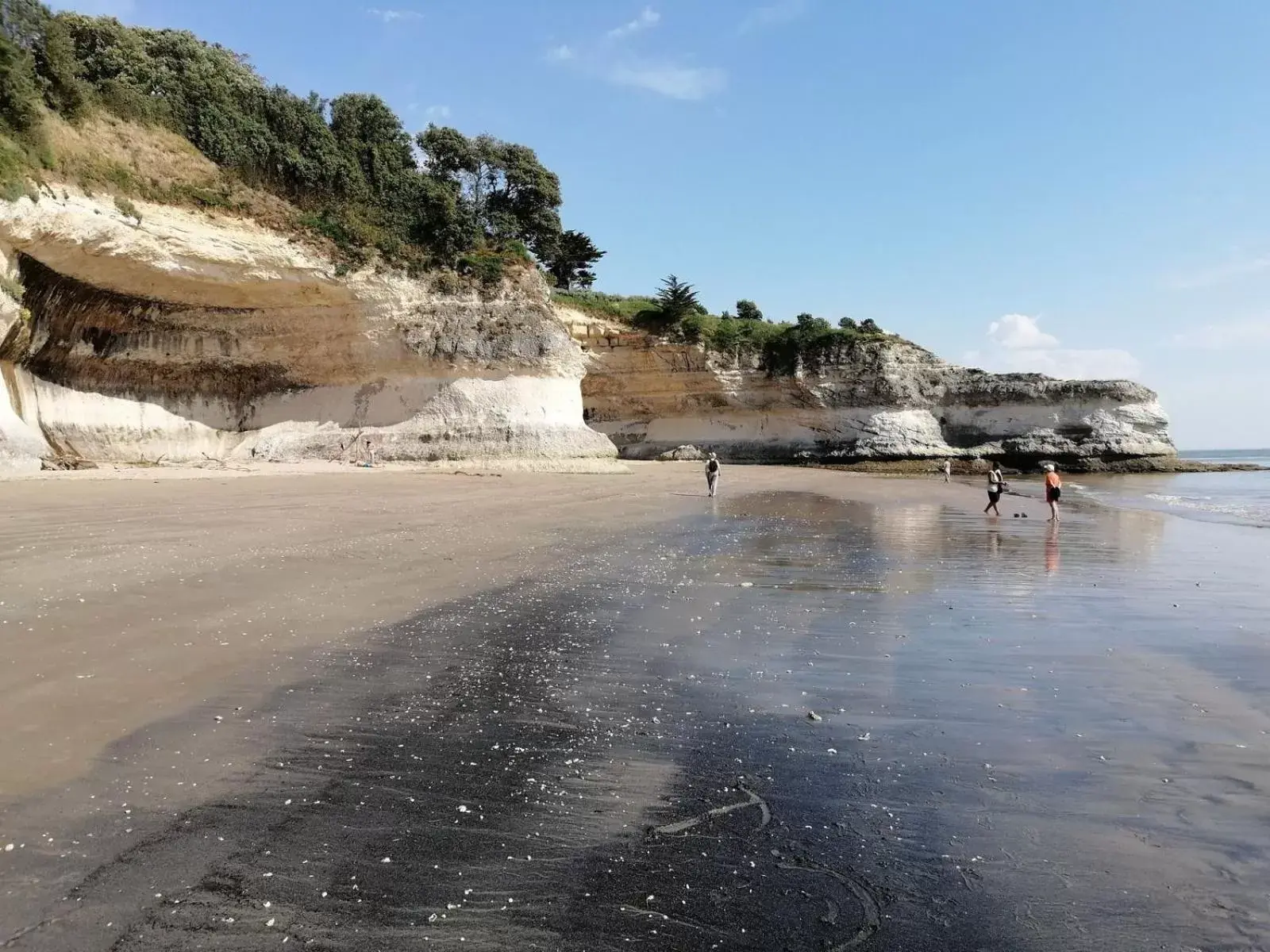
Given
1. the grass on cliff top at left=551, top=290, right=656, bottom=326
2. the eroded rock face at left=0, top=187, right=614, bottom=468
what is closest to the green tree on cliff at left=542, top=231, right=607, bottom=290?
the grass on cliff top at left=551, top=290, right=656, bottom=326

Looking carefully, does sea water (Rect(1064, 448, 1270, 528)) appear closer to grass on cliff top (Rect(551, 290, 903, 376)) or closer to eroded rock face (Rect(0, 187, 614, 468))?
grass on cliff top (Rect(551, 290, 903, 376))

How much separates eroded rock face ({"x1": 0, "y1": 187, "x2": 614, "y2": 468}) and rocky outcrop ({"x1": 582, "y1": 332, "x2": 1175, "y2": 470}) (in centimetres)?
1114

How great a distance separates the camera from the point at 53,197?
60.7 feet

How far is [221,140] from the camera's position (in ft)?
79.9

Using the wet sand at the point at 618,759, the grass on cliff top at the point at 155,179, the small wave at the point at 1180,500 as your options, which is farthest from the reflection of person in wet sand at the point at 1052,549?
the grass on cliff top at the point at 155,179

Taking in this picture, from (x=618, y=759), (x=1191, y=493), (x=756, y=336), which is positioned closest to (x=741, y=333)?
(x=756, y=336)

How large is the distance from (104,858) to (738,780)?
2427 mm

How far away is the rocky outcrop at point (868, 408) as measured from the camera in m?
38.9

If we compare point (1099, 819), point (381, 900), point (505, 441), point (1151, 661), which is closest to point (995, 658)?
point (1151, 661)

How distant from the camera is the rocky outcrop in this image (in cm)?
3888

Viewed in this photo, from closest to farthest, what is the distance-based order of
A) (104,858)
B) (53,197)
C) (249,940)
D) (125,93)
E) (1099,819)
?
1. (249,940)
2. (104,858)
3. (1099,819)
4. (53,197)
5. (125,93)

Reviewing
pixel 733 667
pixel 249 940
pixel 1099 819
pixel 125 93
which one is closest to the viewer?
pixel 249 940

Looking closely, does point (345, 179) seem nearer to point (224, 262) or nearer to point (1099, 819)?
point (224, 262)

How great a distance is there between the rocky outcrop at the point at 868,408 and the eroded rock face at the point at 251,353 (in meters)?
11.1
